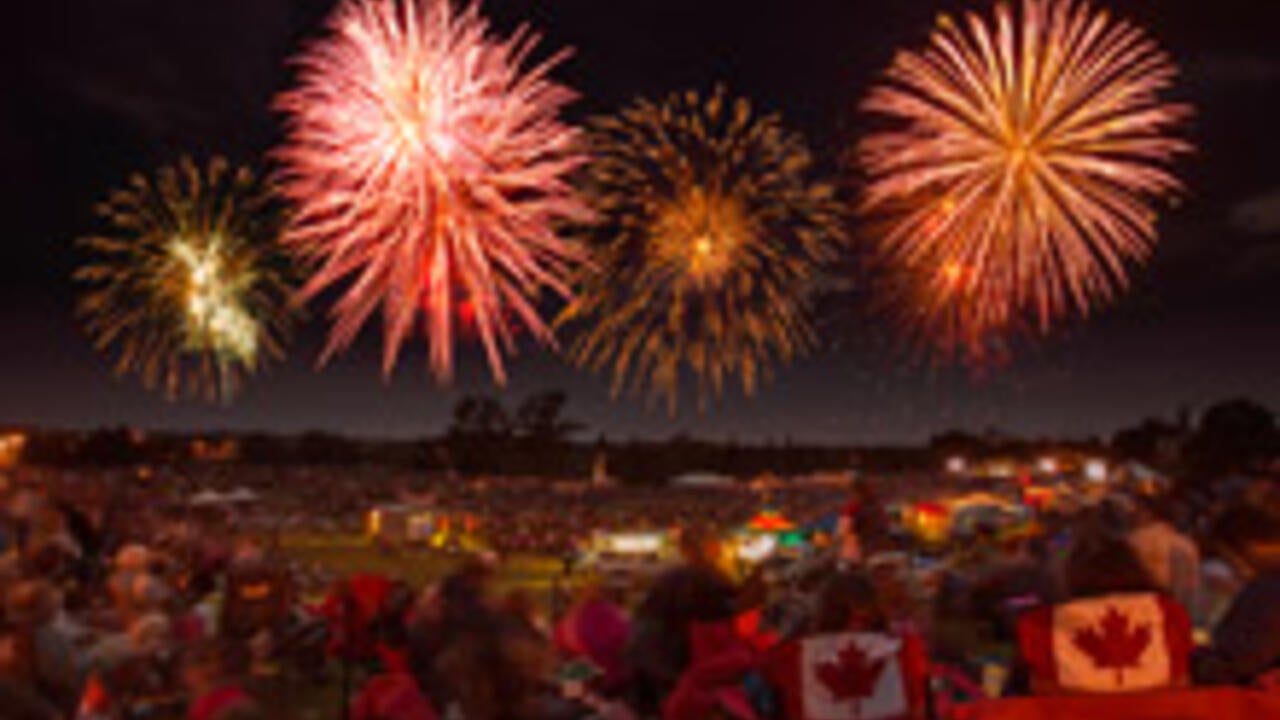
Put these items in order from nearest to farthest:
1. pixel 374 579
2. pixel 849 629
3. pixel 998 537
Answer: pixel 849 629, pixel 374 579, pixel 998 537

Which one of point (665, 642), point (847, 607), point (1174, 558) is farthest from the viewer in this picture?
point (1174, 558)

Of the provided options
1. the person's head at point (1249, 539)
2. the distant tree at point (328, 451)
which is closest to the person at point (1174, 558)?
the person's head at point (1249, 539)

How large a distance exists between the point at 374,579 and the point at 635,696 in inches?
137

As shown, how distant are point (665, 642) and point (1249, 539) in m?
3.87

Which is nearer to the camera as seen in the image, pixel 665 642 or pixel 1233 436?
pixel 665 642

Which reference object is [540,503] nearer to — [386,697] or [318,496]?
[318,496]

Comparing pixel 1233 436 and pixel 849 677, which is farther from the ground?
pixel 1233 436

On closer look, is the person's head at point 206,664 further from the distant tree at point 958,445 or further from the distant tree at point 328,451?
the distant tree at point 958,445

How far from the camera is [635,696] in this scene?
17.8 ft

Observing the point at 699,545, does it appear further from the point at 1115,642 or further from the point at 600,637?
the point at 1115,642

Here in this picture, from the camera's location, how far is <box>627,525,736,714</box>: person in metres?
5.22

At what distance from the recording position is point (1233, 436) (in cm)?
4597

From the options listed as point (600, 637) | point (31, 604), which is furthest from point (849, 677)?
point (31, 604)

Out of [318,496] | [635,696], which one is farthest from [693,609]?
[318,496]
